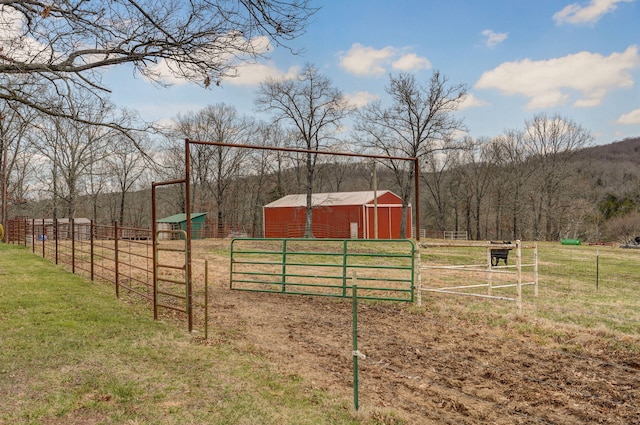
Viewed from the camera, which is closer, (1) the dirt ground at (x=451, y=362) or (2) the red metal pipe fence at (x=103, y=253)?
(1) the dirt ground at (x=451, y=362)

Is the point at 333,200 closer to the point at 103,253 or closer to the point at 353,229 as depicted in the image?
the point at 353,229

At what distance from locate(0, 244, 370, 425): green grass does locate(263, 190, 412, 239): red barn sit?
1038 inches

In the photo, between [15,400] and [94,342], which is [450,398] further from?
[94,342]

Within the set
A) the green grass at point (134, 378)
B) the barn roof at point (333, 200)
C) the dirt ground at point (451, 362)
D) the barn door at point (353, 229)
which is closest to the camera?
the green grass at point (134, 378)

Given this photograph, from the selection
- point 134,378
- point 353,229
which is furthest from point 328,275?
point 353,229

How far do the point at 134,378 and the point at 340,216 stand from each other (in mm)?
29767

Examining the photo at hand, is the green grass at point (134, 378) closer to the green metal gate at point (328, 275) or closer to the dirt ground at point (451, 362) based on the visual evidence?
the dirt ground at point (451, 362)

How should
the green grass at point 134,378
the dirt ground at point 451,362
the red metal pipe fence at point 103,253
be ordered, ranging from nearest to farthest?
the green grass at point 134,378 < the dirt ground at point 451,362 < the red metal pipe fence at point 103,253

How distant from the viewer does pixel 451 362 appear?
5.49 m

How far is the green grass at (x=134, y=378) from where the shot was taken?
12.8ft

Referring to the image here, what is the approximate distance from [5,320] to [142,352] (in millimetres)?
3118

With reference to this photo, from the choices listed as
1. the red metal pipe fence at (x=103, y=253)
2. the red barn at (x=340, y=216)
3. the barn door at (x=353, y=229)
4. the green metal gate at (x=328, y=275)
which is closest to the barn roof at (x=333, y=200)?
the red barn at (x=340, y=216)

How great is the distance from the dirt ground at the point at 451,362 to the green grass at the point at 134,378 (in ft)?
1.42

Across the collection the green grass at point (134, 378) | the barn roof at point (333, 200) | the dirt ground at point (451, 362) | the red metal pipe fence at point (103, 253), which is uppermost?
the barn roof at point (333, 200)
